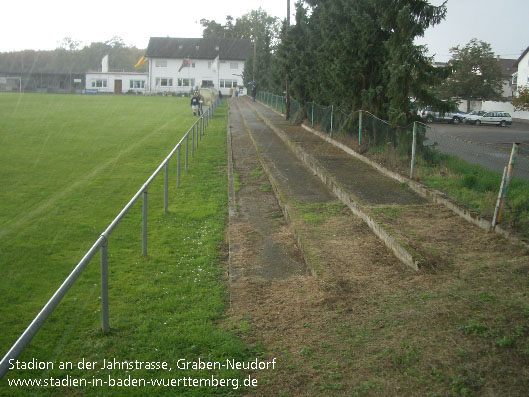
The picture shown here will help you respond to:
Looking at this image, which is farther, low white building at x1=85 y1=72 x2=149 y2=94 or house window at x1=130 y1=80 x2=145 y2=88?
house window at x1=130 y1=80 x2=145 y2=88

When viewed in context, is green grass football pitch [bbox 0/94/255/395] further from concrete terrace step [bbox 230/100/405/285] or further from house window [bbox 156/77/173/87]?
house window [bbox 156/77/173/87]

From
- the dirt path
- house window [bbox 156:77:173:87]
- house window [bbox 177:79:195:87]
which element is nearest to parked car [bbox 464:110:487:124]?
the dirt path

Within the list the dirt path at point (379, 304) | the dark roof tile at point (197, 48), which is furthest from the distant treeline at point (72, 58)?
the dirt path at point (379, 304)

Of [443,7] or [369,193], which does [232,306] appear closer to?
[369,193]

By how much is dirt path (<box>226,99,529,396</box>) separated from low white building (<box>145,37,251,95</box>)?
74066mm

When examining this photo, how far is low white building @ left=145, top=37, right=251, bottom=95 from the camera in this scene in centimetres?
8388

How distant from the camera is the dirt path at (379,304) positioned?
4.11 meters

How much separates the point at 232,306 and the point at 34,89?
8330 centimetres

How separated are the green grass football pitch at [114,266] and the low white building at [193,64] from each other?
67.5 m

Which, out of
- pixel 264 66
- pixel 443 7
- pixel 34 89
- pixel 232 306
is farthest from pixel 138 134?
pixel 34 89

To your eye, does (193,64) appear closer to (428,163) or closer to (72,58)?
(72,58)

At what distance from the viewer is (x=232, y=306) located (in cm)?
586

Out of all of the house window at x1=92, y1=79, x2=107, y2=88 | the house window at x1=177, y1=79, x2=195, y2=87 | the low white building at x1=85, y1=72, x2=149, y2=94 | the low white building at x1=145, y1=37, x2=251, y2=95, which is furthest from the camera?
the house window at x1=177, y1=79, x2=195, y2=87

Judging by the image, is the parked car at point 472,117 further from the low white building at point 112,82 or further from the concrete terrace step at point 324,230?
the low white building at point 112,82
